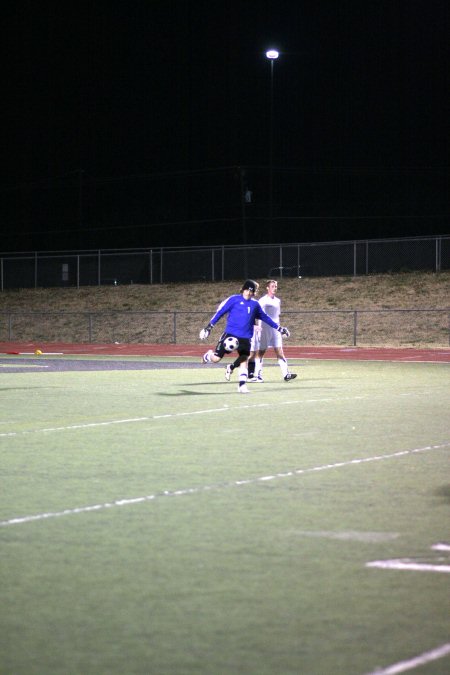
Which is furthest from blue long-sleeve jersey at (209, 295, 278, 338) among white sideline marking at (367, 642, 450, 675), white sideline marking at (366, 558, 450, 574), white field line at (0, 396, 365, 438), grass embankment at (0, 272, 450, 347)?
grass embankment at (0, 272, 450, 347)

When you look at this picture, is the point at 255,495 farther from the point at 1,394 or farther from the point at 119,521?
the point at 1,394

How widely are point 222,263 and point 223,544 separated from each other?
165ft

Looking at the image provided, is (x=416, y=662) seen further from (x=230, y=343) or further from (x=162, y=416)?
(x=230, y=343)

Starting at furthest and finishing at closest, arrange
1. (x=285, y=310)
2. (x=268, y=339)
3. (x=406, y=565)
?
(x=285, y=310)
(x=268, y=339)
(x=406, y=565)

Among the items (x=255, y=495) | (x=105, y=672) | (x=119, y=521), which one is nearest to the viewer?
(x=105, y=672)

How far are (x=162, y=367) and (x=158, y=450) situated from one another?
753 inches

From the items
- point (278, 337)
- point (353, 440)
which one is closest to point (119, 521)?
point (353, 440)

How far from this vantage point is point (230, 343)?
2103 centimetres

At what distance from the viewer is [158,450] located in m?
12.4

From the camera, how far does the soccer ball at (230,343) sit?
68.9 feet

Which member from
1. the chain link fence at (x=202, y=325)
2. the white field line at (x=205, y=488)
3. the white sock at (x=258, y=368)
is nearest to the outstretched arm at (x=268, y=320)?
the white sock at (x=258, y=368)

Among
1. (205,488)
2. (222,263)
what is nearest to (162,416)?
(205,488)

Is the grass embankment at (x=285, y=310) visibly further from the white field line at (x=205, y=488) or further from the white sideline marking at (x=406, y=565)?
the white sideline marking at (x=406, y=565)

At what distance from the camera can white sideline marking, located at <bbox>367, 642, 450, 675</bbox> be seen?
190 inches
